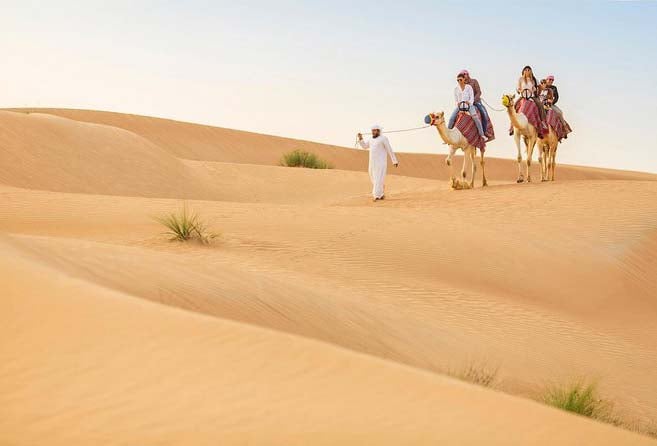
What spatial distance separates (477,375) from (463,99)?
52.3 ft

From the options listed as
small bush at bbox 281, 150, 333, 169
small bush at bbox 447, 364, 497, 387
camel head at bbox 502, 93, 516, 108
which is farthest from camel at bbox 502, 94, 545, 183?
small bush at bbox 281, 150, 333, 169

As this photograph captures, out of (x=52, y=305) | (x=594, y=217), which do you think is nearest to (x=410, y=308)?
(x=52, y=305)

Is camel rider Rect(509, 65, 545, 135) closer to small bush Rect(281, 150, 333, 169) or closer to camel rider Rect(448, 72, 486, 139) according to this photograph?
camel rider Rect(448, 72, 486, 139)

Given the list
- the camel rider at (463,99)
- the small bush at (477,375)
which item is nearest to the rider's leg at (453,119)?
the camel rider at (463,99)

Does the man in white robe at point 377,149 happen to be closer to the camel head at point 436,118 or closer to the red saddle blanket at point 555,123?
the camel head at point 436,118

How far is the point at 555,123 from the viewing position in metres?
31.2

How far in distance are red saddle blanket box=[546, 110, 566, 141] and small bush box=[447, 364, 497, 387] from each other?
19.2m

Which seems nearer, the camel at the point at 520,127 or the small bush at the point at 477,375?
the small bush at the point at 477,375

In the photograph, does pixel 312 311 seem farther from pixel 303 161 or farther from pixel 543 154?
pixel 303 161

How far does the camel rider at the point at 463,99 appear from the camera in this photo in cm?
2689

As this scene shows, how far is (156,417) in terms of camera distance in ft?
19.9

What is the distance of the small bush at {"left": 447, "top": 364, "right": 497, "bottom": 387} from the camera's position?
11.4m

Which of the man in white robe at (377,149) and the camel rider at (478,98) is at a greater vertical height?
the camel rider at (478,98)

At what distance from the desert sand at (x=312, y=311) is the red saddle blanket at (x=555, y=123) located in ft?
5.23
